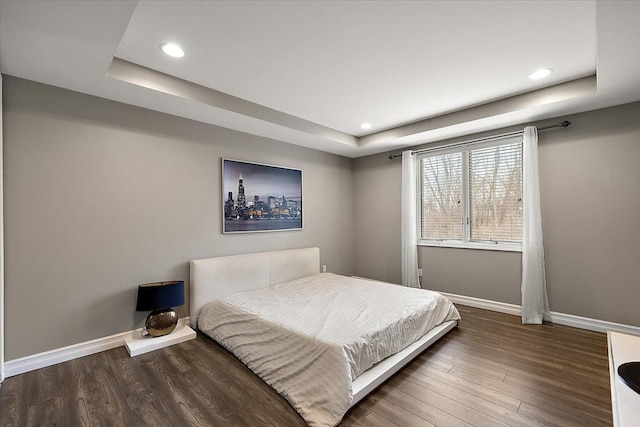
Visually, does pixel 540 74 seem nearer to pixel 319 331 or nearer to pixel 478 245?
pixel 478 245

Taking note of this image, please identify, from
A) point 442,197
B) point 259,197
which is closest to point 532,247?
point 442,197

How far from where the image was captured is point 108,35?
181 centimetres

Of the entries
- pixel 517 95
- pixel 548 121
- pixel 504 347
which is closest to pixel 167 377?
pixel 504 347

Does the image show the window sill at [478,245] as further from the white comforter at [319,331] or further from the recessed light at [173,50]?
the recessed light at [173,50]

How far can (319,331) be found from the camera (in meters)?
2.13

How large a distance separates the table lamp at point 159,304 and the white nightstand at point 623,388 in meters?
3.28

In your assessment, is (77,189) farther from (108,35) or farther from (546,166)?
(546,166)

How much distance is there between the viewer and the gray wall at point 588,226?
2908 millimetres

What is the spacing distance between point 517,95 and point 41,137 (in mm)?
4644

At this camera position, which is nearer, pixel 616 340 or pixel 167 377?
pixel 167 377

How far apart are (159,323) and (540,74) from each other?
4367 millimetres

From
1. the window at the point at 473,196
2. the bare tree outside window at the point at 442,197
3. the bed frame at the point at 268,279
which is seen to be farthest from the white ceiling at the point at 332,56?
the bed frame at the point at 268,279

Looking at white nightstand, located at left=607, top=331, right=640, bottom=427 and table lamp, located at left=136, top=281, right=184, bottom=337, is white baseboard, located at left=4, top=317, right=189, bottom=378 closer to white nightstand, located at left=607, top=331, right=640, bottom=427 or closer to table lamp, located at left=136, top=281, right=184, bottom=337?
table lamp, located at left=136, top=281, right=184, bottom=337

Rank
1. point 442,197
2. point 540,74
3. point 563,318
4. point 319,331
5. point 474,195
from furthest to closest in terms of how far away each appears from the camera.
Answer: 1. point 442,197
2. point 474,195
3. point 563,318
4. point 540,74
5. point 319,331
